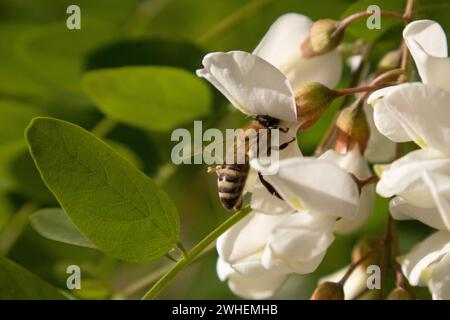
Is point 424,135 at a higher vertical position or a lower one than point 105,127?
higher

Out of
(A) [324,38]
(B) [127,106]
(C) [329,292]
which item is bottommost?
(C) [329,292]

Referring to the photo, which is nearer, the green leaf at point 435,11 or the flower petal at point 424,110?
the flower petal at point 424,110

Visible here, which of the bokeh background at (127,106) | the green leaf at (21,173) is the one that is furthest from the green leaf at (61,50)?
the green leaf at (21,173)

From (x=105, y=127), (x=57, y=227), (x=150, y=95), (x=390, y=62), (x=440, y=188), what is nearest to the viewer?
(x=440, y=188)

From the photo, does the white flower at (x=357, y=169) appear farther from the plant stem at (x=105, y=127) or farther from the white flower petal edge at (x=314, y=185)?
the plant stem at (x=105, y=127)

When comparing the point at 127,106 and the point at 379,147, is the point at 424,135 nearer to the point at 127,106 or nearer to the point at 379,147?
the point at 379,147

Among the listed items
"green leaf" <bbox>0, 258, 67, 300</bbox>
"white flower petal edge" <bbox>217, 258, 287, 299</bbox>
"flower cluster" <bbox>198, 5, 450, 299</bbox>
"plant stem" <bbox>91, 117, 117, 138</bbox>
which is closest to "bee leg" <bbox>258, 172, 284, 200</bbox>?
"flower cluster" <bbox>198, 5, 450, 299</bbox>

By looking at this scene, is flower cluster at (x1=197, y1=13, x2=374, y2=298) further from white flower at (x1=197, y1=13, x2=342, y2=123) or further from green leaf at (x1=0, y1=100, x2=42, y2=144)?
green leaf at (x1=0, y1=100, x2=42, y2=144)

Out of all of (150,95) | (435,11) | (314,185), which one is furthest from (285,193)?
(150,95)

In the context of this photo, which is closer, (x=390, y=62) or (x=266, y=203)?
(x=266, y=203)
